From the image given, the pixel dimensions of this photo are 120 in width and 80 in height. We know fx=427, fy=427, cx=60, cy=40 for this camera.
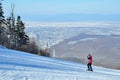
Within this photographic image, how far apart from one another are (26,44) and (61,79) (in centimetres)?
5015

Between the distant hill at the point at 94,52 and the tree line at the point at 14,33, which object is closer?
the tree line at the point at 14,33

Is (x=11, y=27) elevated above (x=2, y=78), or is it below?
above

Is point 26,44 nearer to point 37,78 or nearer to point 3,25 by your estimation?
point 3,25

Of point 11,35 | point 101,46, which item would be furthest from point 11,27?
point 101,46

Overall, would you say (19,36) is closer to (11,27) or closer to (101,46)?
(11,27)

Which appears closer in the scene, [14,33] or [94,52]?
[14,33]

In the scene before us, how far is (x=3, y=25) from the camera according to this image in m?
70.3

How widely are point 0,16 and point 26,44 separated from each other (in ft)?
22.0

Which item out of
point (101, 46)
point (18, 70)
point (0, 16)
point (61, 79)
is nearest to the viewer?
point (61, 79)

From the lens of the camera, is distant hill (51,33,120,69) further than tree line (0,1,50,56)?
Yes

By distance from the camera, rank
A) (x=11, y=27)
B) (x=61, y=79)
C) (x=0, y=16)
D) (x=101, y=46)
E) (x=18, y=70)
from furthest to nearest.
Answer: (x=101, y=46) → (x=11, y=27) → (x=0, y=16) → (x=18, y=70) → (x=61, y=79)

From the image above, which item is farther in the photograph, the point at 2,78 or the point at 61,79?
the point at 61,79

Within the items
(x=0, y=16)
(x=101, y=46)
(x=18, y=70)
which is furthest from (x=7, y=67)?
(x=101, y=46)

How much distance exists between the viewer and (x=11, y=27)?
71.7 m
